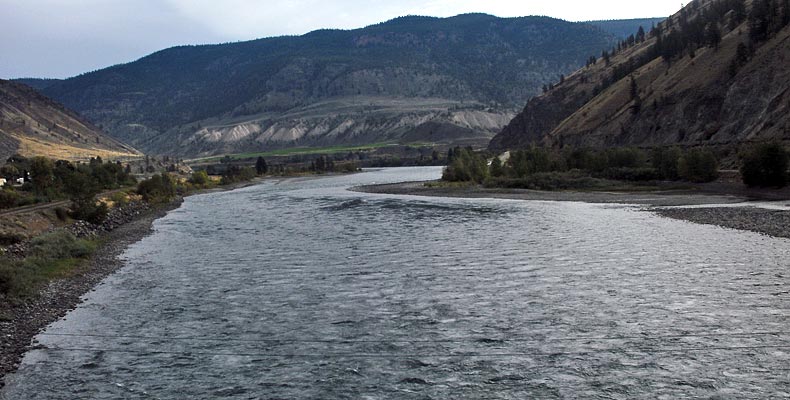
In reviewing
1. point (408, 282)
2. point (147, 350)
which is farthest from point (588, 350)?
point (147, 350)

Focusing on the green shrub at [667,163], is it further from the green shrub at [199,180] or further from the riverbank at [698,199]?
the green shrub at [199,180]

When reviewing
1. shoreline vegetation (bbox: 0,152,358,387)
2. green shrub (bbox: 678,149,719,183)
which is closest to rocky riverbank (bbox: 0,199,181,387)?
shoreline vegetation (bbox: 0,152,358,387)

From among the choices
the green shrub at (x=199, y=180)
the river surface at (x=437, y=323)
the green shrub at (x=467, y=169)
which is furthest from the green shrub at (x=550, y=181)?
the green shrub at (x=199, y=180)

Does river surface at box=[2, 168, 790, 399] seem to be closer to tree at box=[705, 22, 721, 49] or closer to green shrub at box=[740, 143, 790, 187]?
green shrub at box=[740, 143, 790, 187]

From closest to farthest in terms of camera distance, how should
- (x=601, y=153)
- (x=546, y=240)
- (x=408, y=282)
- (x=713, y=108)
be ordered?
(x=408, y=282) < (x=546, y=240) < (x=601, y=153) < (x=713, y=108)

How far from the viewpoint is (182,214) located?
9388cm

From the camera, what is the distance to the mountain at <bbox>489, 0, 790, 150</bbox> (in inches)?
4609

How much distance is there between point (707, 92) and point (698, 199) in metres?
69.5

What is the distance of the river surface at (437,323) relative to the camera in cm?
2053

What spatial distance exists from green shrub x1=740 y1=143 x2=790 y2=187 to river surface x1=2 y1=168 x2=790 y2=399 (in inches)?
1524

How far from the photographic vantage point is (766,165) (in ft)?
275

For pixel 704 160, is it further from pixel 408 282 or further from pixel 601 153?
pixel 408 282

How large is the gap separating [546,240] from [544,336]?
1101 inches

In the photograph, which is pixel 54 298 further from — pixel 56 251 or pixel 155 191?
pixel 155 191
